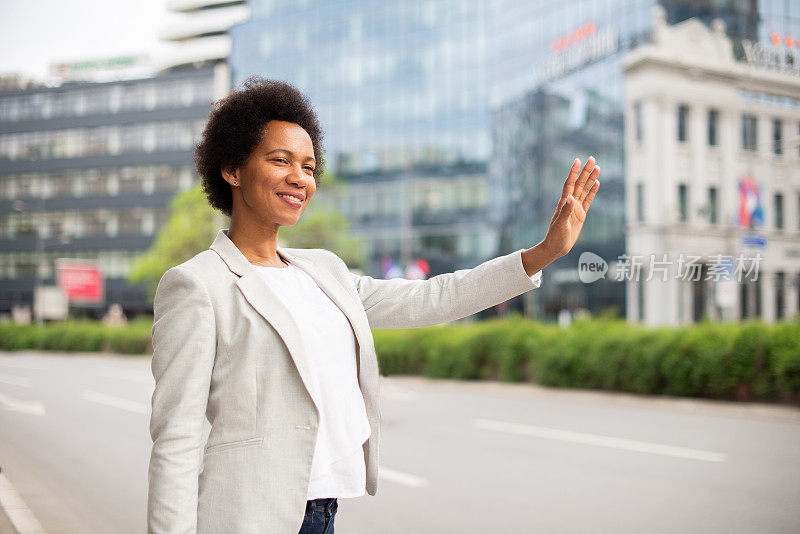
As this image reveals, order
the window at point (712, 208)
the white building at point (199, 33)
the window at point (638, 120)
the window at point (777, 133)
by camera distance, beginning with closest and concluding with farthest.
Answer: the window at point (777, 133) → the window at point (712, 208) → the window at point (638, 120) → the white building at point (199, 33)

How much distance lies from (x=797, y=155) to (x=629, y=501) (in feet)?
20.6

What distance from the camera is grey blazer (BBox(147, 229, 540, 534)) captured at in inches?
69.3

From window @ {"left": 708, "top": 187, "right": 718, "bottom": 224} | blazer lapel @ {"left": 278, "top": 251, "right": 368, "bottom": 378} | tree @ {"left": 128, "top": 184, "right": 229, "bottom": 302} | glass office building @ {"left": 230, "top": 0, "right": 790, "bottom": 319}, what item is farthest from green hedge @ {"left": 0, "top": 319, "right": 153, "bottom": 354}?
blazer lapel @ {"left": 278, "top": 251, "right": 368, "bottom": 378}

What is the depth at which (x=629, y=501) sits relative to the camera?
597 centimetres

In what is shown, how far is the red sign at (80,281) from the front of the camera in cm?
3157

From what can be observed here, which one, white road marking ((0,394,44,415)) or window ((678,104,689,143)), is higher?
window ((678,104,689,143))

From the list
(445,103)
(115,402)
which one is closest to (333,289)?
(115,402)

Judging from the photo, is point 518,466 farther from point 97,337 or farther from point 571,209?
point 97,337

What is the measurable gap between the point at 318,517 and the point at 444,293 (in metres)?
0.71

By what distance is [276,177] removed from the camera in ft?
6.63

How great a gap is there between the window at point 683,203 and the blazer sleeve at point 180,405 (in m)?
14.6

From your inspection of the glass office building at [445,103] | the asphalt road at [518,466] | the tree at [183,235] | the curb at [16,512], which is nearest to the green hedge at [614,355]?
the asphalt road at [518,466]

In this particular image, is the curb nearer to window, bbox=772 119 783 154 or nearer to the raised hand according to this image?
the raised hand

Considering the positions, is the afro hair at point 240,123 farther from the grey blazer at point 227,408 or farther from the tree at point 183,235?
the tree at point 183,235
